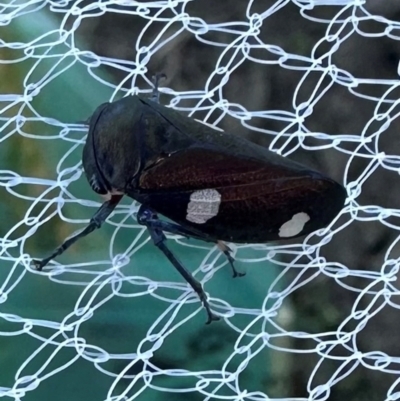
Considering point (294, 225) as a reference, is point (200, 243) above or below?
below

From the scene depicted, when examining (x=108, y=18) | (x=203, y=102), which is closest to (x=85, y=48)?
(x=108, y=18)

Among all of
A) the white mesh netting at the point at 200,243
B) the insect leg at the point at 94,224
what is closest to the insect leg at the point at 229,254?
the white mesh netting at the point at 200,243

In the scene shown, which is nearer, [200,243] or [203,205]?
[203,205]

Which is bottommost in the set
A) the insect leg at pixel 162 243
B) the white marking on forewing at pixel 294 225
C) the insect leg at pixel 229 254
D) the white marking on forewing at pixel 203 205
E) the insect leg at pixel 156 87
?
the insect leg at pixel 229 254

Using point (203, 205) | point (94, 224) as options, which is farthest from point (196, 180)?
point (94, 224)

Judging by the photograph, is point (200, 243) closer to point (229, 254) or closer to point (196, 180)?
point (229, 254)

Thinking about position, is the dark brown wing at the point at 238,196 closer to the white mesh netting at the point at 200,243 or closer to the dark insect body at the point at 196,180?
the dark insect body at the point at 196,180

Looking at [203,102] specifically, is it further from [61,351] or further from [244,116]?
[61,351]
